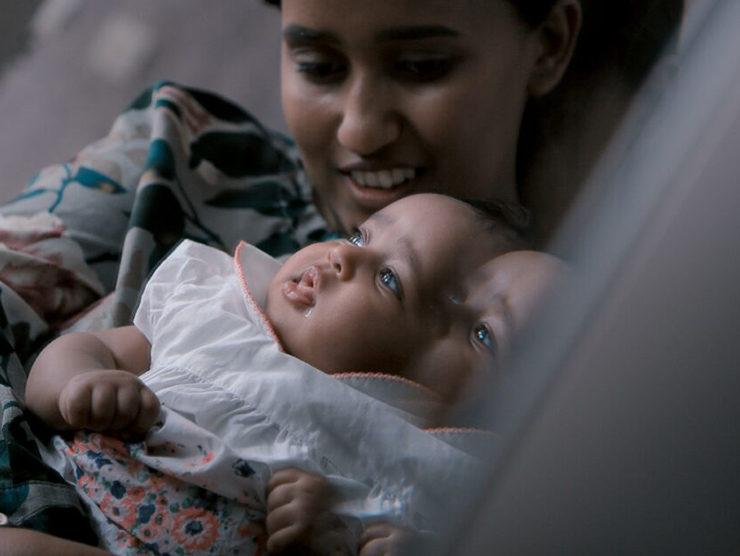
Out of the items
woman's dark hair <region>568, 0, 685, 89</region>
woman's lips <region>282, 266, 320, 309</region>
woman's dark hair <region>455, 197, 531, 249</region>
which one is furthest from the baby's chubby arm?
woman's dark hair <region>568, 0, 685, 89</region>

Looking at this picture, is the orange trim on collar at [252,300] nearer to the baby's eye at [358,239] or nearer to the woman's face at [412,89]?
the baby's eye at [358,239]

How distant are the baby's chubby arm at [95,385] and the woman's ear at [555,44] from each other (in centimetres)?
42

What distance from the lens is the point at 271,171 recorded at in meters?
1.06

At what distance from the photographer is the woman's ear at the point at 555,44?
0.82 m

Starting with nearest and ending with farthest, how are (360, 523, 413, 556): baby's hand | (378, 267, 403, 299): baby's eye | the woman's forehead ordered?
(360, 523, 413, 556): baby's hand → (378, 267, 403, 299): baby's eye → the woman's forehead

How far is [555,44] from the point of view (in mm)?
832

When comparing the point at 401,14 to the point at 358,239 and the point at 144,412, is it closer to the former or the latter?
the point at 358,239

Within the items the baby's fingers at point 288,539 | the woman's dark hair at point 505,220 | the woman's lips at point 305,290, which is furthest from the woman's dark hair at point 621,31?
the baby's fingers at point 288,539

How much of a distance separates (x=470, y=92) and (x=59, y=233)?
1.29 ft

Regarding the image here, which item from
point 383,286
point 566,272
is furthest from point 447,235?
point 566,272

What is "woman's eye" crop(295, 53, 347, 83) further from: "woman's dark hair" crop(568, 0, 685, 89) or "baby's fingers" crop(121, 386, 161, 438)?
"baby's fingers" crop(121, 386, 161, 438)

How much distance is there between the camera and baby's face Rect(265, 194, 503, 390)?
549mm

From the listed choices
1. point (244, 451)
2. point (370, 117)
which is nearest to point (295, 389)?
point (244, 451)

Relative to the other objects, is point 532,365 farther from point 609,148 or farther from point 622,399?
point 609,148
